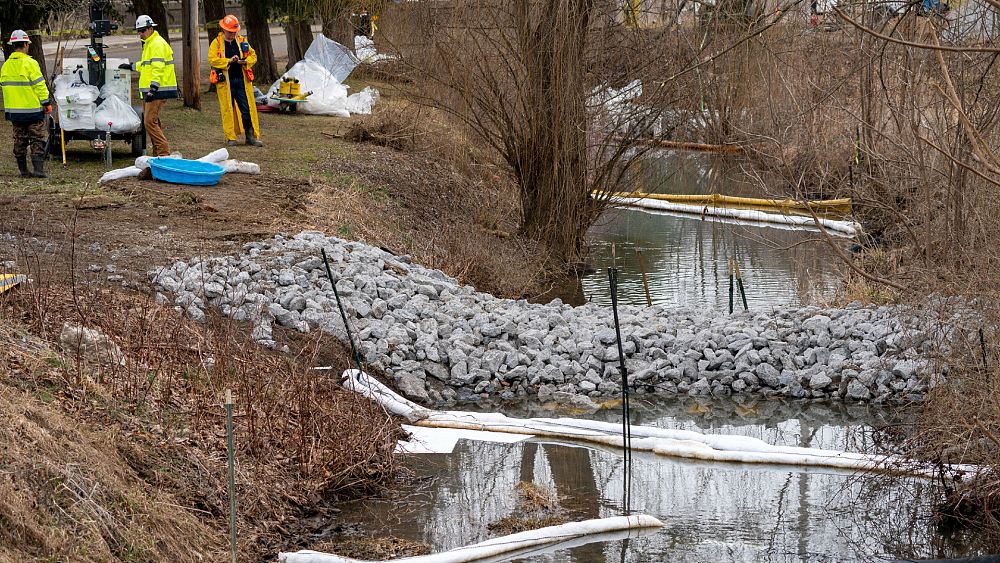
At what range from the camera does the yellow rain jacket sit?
638 inches

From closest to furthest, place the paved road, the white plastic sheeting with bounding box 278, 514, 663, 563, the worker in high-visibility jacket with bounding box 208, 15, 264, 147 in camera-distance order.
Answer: the white plastic sheeting with bounding box 278, 514, 663, 563 → the worker in high-visibility jacket with bounding box 208, 15, 264, 147 → the paved road

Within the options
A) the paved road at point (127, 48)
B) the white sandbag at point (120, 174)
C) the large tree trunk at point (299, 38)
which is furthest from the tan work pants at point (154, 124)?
the large tree trunk at point (299, 38)

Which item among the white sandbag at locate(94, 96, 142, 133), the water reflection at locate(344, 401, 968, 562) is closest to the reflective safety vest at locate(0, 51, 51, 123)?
the white sandbag at locate(94, 96, 142, 133)

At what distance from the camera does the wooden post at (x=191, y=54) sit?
65.1 feet

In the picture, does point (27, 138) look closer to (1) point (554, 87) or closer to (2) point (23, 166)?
(2) point (23, 166)

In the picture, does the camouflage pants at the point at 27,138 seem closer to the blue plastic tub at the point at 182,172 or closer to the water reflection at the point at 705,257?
the blue plastic tub at the point at 182,172

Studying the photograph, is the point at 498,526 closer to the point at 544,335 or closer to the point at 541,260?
the point at 544,335

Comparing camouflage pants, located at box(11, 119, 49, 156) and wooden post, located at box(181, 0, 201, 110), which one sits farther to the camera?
wooden post, located at box(181, 0, 201, 110)

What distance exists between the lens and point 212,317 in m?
8.62

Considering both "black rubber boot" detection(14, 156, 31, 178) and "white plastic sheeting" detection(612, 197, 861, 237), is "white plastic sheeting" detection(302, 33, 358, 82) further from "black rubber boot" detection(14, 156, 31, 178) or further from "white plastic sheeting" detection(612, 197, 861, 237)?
"black rubber boot" detection(14, 156, 31, 178)

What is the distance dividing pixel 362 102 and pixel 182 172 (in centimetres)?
1022

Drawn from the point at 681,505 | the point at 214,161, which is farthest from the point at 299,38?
the point at 681,505

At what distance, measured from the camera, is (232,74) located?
54.0 ft

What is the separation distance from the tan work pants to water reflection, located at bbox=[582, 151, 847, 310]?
6.10m
